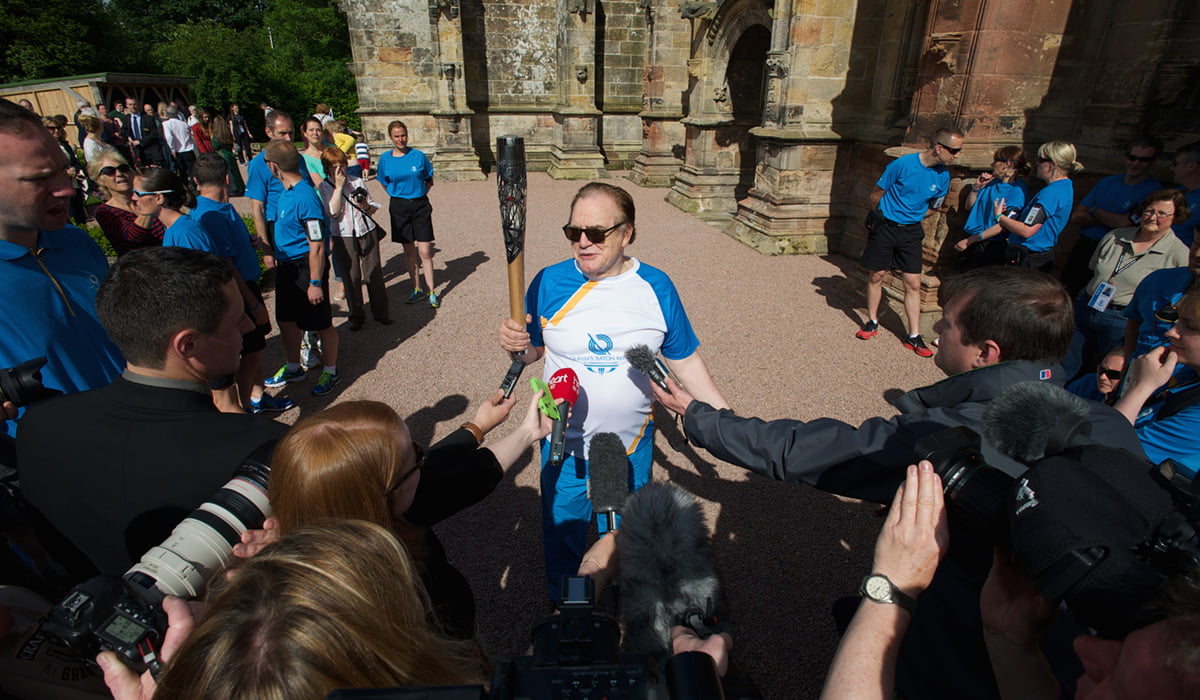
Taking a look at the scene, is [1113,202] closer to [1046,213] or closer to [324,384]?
[1046,213]

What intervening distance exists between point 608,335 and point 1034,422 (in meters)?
1.65

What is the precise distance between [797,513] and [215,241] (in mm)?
4603

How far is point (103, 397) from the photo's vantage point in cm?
172

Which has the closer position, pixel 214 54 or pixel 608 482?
pixel 608 482

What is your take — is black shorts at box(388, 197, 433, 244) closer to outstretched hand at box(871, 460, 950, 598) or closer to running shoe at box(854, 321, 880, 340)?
running shoe at box(854, 321, 880, 340)

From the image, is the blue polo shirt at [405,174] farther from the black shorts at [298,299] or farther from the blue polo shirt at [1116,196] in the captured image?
the blue polo shirt at [1116,196]

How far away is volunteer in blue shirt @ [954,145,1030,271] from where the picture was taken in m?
5.52

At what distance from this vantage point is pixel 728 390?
5477 millimetres

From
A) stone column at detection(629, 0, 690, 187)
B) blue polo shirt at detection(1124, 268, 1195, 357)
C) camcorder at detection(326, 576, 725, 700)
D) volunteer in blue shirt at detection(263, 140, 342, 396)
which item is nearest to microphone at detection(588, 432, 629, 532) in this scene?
camcorder at detection(326, 576, 725, 700)

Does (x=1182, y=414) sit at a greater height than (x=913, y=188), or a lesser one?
lesser

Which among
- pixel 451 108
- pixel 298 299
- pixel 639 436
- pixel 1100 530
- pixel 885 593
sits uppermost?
pixel 451 108

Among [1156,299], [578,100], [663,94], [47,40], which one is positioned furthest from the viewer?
[47,40]

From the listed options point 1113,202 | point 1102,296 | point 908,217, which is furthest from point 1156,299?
point 908,217

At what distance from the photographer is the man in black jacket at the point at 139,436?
1.62 meters
